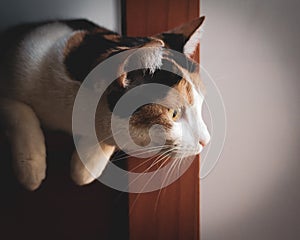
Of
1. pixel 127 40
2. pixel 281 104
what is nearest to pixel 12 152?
pixel 127 40

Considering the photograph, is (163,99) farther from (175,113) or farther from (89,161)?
(89,161)

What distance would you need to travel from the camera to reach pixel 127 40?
0.72 meters

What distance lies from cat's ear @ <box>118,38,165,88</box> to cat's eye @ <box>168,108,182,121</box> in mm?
62

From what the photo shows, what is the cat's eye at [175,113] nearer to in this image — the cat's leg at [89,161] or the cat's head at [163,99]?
the cat's head at [163,99]

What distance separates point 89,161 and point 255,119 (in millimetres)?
422

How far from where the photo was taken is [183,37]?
749 millimetres

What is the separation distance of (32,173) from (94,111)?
0.41 feet

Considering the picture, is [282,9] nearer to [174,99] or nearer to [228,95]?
[228,95]

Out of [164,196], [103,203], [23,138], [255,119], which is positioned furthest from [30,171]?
[255,119]

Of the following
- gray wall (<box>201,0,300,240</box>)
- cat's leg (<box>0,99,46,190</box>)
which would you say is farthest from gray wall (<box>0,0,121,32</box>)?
gray wall (<box>201,0,300,240</box>)

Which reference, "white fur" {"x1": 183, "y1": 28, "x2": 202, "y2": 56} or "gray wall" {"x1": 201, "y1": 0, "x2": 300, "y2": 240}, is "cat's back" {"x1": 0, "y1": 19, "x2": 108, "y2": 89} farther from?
"gray wall" {"x1": 201, "y1": 0, "x2": 300, "y2": 240}

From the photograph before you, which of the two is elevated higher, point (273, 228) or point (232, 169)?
point (232, 169)

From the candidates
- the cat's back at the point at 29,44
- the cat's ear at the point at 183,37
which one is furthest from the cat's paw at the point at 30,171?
the cat's ear at the point at 183,37

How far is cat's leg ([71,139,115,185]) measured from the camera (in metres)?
0.74
